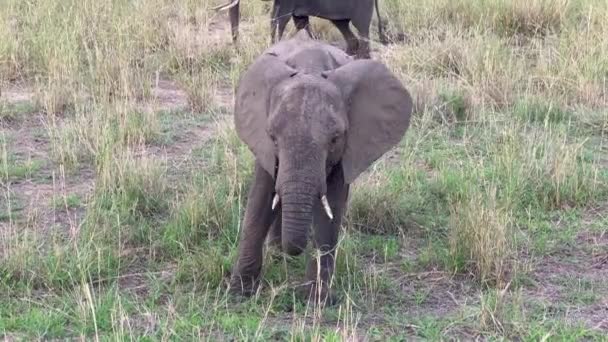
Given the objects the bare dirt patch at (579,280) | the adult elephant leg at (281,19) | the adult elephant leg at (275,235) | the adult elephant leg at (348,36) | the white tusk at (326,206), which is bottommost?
the bare dirt patch at (579,280)

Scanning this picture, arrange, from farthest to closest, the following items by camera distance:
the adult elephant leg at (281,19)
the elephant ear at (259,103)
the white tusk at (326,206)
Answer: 1. the adult elephant leg at (281,19)
2. the elephant ear at (259,103)
3. the white tusk at (326,206)

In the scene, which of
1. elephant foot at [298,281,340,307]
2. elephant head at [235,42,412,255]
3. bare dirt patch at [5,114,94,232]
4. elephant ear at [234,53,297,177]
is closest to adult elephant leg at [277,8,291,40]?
bare dirt patch at [5,114,94,232]

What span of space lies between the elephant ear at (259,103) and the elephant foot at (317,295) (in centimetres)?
61

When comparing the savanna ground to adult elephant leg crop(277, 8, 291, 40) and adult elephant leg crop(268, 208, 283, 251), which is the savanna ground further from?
adult elephant leg crop(277, 8, 291, 40)

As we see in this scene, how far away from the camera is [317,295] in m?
4.43

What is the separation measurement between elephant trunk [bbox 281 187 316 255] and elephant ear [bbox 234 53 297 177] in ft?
0.80

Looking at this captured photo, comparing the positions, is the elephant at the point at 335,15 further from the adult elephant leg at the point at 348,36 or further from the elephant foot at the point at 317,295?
the elephant foot at the point at 317,295

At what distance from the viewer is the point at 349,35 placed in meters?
8.69

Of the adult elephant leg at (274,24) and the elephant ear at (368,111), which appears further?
the adult elephant leg at (274,24)

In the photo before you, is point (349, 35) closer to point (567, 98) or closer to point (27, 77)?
point (567, 98)

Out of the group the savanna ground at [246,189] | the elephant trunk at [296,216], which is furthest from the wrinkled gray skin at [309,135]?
the savanna ground at [246,189]

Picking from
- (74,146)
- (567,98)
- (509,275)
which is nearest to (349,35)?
(567,98)

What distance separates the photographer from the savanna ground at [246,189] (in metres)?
4.36

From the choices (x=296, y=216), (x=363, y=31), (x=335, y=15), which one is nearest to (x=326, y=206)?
(x=296, y=216)
